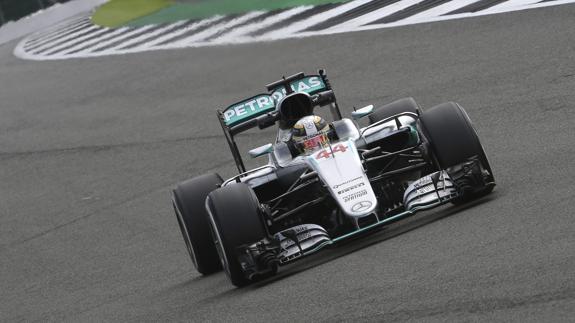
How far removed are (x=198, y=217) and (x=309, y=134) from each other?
41.6 inches

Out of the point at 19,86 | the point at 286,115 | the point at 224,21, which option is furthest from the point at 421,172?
the point at 19,86

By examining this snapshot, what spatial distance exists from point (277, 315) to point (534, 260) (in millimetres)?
1593

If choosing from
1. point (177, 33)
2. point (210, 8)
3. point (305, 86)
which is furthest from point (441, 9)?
point (210, 8)

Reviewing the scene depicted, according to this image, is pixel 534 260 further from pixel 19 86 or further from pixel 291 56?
pixel 19 86

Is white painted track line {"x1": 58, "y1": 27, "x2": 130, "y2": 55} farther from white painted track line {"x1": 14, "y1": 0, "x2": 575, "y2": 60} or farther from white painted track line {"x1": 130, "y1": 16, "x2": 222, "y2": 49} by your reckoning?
white painted track line {"x1": 130, "y1": 16, "x2": 222, "y2": 49}

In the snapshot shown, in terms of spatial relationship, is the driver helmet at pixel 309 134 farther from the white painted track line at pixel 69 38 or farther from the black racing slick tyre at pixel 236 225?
the white painted track line at pixel 69 38

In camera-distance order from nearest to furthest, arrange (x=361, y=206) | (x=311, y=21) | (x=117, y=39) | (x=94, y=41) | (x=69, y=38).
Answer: (x=361, y=206) < (x=311, y=21) < (x=117, y=39) < (x=94, y=41) < (x=69, y=38)

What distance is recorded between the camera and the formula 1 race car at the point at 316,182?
905 cm

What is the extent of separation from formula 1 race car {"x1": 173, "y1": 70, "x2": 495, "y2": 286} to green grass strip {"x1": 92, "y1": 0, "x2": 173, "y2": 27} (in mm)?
19911

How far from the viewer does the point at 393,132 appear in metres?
10.1

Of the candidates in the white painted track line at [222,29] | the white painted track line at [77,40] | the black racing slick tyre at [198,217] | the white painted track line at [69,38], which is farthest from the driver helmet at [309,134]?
the white painted track line at [69,38]

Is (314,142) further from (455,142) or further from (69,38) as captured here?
(69,38)

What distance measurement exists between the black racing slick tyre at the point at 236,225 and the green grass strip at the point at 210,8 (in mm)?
14332

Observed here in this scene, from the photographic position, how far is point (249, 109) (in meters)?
10.8
